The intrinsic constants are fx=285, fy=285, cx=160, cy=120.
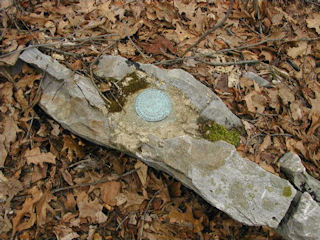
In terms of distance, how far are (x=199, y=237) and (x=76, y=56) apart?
2789mm

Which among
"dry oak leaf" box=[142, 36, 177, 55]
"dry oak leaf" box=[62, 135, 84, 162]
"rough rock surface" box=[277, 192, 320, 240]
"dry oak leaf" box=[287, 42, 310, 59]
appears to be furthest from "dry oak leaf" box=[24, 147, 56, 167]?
"dry oak leaf" box=[287, 42, 310, 59]

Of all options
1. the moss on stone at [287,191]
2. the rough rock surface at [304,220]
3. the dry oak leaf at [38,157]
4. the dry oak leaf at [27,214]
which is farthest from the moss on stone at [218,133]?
the dry oak leaf at [27,214]

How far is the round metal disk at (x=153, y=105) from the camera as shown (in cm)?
339

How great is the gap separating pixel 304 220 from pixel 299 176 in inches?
23.1

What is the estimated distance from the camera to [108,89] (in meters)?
3.52

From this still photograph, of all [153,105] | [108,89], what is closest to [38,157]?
[108,89]

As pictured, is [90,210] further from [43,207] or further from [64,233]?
[43,207]

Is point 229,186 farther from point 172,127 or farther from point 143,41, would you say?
point 143,41

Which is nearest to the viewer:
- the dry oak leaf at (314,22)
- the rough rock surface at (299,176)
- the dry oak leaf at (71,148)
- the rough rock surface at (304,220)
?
the rough rock surface at (304,220)

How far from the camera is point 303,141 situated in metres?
3.83

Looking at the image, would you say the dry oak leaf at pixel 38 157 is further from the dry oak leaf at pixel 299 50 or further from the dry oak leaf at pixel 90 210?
the dry oak leaf at pixel 299 50

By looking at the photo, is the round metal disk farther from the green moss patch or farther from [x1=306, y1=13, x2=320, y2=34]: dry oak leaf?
[x1=306, y1=13, x2=320, y2=34]: dry oak leaf

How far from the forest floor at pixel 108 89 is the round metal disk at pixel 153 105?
1.58ft

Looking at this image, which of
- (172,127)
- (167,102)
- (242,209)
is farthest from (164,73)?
(242,209)
